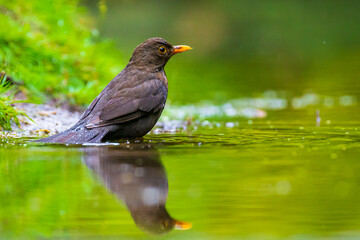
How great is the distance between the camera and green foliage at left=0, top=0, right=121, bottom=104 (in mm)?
8555

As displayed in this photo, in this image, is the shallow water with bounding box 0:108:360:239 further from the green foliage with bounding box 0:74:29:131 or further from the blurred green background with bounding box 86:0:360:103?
the blurred green background with bounding box 86:0:360:103

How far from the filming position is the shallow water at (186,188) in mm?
3516

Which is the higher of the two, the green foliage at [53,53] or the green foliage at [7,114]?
the green foliage at [53,53]

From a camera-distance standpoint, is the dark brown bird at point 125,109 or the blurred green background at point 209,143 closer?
the blurred green background at point 209,143

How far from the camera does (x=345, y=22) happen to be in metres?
26.5

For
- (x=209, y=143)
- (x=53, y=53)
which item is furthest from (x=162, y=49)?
(x=53, y=53)

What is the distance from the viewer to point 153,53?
7.58 meters

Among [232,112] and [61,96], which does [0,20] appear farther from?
[232,112]

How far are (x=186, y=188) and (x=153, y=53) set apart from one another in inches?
131

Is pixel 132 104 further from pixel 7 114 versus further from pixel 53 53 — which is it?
pixel 53 53

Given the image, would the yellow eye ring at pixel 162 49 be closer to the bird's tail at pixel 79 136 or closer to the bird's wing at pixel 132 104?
the bird's wing at pixel 132 104

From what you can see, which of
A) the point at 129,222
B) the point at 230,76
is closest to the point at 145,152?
the point at 129,222

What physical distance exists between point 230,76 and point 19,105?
6.93 meters

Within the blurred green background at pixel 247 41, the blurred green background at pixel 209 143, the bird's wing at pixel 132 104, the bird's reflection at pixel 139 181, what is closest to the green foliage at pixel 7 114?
the blurred green background at pixel 209 143
